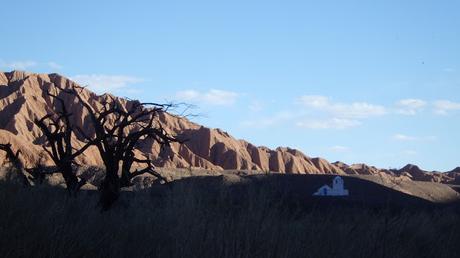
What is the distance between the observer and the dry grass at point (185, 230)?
8711mm

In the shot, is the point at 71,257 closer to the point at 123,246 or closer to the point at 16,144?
the point at 123,246

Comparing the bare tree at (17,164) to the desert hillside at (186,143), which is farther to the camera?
the desert hillside at (186,143)

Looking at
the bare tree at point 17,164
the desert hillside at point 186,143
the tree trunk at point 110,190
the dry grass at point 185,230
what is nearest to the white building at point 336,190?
the desert hillside at point 186,143

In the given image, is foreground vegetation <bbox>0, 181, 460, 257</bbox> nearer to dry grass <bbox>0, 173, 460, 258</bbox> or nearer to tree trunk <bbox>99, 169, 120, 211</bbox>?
dry grass <bbox>0, 173, 460, 258</bbox>

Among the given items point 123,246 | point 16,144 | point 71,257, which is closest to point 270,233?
point 123,246

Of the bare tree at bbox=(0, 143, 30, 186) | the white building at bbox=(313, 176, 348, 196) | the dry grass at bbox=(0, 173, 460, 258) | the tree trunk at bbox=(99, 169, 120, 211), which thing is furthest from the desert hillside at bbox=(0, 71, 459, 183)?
the dry grass at bbox=(0, 173, 460, 258)

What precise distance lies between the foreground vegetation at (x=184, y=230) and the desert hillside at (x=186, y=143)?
76.9 meters

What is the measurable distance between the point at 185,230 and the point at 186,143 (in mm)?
113450

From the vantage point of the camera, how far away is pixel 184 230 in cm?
996

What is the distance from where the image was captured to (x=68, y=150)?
23438 millimetres

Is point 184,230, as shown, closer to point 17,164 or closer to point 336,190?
point 17,164

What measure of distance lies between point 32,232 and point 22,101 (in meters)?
101

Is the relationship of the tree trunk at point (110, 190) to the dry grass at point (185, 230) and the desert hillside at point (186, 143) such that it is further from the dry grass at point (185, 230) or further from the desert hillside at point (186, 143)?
the desert hillside at point (186, 143)

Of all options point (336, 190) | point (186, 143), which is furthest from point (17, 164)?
point (186, 143)
